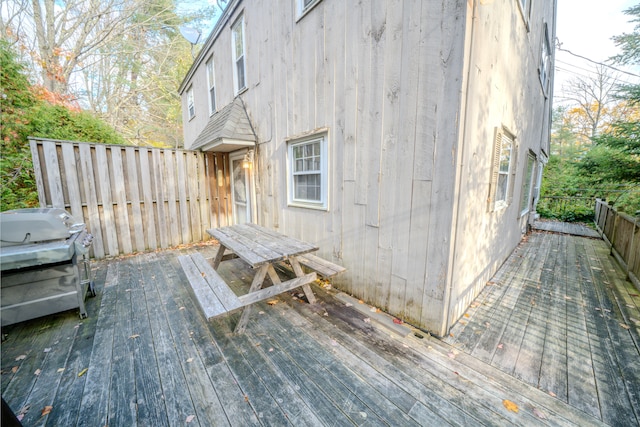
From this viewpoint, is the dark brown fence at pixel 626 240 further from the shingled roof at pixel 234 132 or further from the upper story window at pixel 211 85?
the upper story window at pixel 211 85

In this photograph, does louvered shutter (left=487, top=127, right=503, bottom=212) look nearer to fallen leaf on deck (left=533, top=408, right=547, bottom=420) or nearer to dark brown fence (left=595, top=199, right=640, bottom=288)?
fallen leaf on deck (left=533, top=408, right=547, bottom=420)

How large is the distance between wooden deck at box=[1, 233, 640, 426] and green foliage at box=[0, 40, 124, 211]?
4.58 metres

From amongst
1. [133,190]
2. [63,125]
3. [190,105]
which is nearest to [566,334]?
[133,190]

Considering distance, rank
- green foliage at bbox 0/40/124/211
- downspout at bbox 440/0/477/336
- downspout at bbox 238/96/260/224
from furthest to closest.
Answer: downspout at bbox 238/96/260/224 < green foliage at bbox 0/40/124/211 < downspout at bbox 440/0/477/336

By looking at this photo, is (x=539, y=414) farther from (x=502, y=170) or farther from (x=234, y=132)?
(x=234, y=132)

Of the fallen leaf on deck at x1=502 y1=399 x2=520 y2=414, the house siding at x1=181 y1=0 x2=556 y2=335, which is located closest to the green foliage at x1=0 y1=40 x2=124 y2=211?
the house siding at x1=181 y1=0 x2=556 y2=335

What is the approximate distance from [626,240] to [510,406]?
5.37 meters

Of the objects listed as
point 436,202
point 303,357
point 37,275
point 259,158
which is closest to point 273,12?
point 259,158

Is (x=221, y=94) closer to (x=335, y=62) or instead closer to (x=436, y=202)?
(x=335, y=62)

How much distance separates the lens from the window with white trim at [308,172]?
375cm

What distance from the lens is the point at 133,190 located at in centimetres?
524

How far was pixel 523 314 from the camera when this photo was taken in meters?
3.00

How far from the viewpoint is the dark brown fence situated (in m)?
3.86

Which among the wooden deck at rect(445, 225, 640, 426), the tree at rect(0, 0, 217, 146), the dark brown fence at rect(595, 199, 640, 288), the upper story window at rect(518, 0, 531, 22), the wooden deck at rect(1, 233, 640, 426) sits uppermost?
the tree at rect(0, 0, 217, 146)
